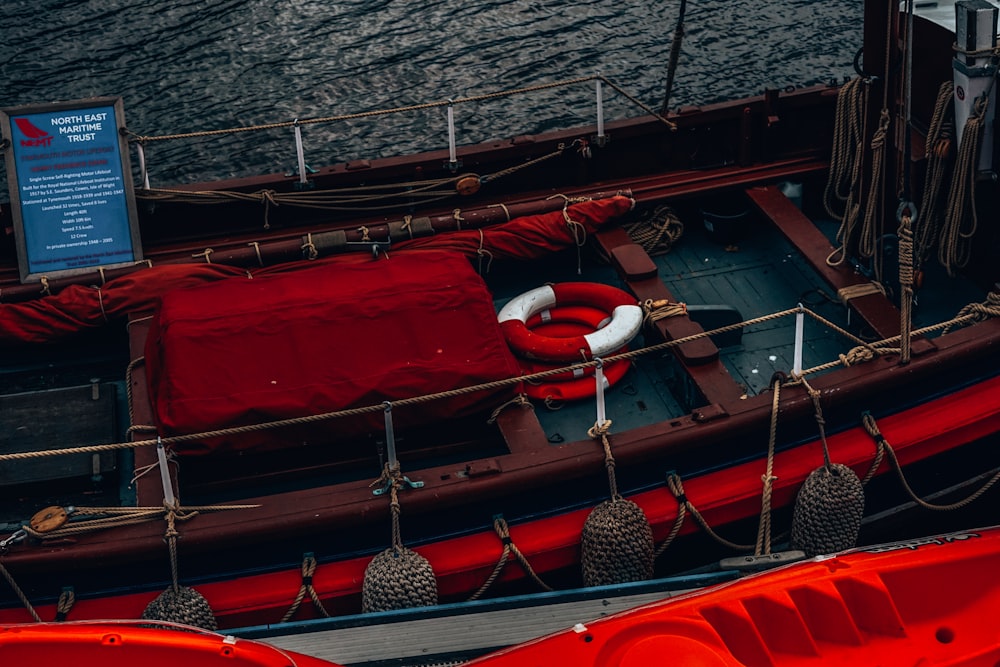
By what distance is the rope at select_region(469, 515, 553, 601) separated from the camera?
7.32 metres

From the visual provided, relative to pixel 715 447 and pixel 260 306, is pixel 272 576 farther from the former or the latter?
pixel 715 447

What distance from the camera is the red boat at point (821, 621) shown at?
611cm

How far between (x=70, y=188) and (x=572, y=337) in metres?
4.08

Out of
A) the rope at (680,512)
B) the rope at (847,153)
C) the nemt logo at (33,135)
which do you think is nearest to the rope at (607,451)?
the rope at (680,512)

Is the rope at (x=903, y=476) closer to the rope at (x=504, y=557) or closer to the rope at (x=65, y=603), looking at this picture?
the rope at (x=504, y=557)

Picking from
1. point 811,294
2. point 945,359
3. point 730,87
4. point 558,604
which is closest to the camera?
point 558,604

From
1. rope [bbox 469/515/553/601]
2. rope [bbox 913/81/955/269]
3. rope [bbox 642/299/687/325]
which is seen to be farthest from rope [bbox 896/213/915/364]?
rope [bbox 469/515/553/601]

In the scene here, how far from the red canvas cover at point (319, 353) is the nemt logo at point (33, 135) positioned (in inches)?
75.7

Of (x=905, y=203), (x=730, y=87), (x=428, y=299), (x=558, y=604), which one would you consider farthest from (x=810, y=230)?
(x=730, y=87)

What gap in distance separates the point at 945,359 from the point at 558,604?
3.00m

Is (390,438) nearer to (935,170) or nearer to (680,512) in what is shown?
(680,512)

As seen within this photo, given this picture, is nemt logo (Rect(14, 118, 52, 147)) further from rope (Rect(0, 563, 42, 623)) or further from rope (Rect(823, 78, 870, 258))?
rope (Rect(823, 78, 870, 258))

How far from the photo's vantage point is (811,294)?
30.2 ft

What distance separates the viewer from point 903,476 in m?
7.98
